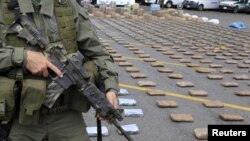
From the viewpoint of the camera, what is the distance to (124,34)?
465 inches

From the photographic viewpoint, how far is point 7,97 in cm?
214

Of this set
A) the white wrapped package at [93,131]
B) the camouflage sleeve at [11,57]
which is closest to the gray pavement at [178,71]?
the white wrapped package at [93,131]

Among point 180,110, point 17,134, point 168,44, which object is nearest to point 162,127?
point 180,110

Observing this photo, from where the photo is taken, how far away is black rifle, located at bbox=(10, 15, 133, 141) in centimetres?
218

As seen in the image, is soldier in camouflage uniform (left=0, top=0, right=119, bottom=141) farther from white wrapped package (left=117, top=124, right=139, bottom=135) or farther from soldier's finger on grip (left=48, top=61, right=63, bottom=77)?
white wrapped package (left=117, top=124, right=139, bottom=135)

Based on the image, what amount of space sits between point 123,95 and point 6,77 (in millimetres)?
3553

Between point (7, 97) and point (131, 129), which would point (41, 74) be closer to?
point (7, 97)

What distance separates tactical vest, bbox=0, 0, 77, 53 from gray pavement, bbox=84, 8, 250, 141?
1970mm

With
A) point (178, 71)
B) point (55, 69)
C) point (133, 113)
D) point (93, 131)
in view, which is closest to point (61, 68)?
point (55, 69)

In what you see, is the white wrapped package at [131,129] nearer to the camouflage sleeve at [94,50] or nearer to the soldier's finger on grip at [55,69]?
the camouflage sleeve at [94,50]

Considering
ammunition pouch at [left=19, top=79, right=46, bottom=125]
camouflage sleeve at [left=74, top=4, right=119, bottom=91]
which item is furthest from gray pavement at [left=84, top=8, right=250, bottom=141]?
ammunition pouch at [left=19, top=79, right=46, bottom=125]

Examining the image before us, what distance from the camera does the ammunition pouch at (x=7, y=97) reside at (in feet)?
7.02

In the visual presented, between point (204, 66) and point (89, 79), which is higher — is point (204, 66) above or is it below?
below

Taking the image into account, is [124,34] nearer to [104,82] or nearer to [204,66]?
[204,66]
